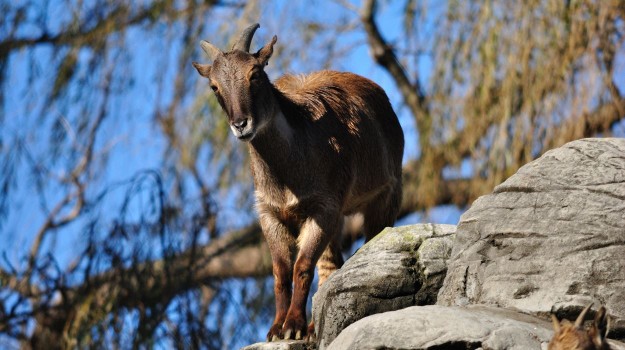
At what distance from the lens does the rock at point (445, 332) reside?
5.71 metres

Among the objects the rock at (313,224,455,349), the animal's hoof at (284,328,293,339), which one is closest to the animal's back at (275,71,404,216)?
the rock at (313,224,455,349)

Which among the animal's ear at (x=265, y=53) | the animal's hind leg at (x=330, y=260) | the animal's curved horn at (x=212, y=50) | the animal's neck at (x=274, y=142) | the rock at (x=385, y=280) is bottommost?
the rock at (x=385, y=280)

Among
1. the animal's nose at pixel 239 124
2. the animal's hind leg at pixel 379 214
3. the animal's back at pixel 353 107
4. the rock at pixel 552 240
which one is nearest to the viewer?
the rock at pixel 552 240

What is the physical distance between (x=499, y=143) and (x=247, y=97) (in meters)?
4.42

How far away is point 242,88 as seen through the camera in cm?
793

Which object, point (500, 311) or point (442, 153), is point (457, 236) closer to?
point (500, 311)

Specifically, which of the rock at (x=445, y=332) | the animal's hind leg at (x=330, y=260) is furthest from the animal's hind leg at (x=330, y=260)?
the rock at (x=445, y=332)

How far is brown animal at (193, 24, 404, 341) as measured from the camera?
786 centimetres

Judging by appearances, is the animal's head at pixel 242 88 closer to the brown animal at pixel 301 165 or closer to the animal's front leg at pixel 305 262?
the brown animal at pixel 301 165

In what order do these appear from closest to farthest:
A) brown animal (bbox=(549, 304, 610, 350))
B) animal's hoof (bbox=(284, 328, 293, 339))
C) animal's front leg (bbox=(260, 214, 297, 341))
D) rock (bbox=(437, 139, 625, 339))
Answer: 1. brown animal (bbox=(549, 304, 610, 350))
2. rock (bbox=(437, 139, 625, 339))
3. animal's hoof (bbox=(284, 328, 293, 339))
4. animal's front leg (bbox=(260, 214, 297, 341))

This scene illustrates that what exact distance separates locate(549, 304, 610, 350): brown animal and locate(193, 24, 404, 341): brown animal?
85.2 inches

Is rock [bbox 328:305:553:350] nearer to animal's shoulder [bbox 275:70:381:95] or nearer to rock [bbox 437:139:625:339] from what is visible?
rock [bbox 437:139:625:339]

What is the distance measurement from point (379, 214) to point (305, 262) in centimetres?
126

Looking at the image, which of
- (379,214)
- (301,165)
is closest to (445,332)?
(301,165)
